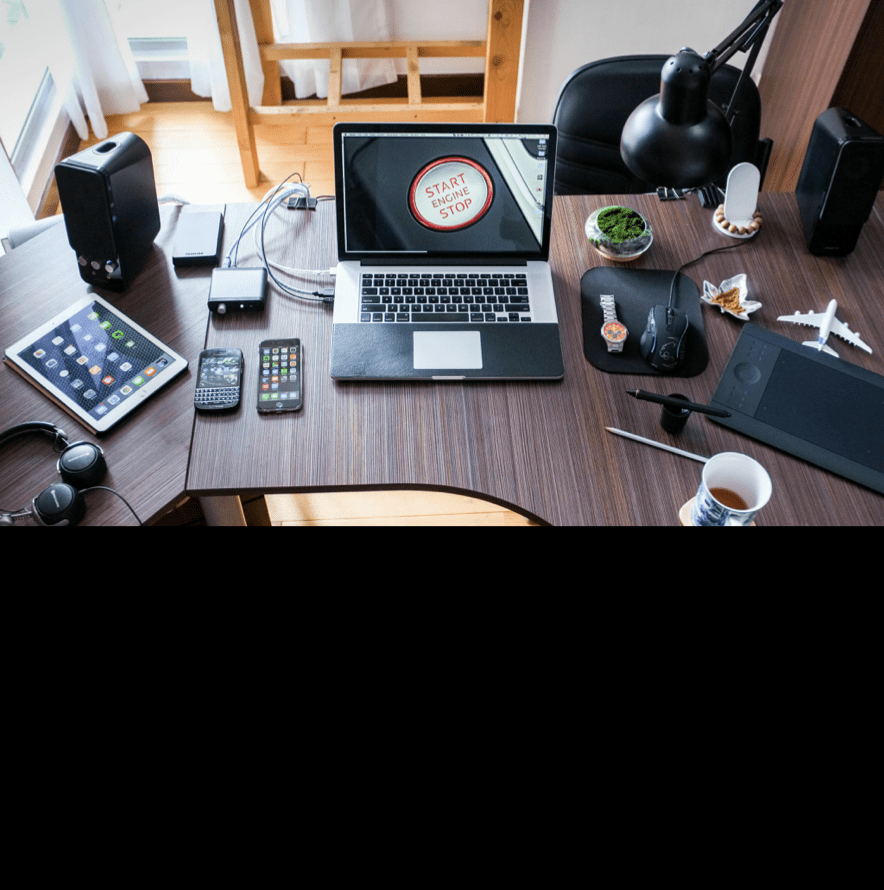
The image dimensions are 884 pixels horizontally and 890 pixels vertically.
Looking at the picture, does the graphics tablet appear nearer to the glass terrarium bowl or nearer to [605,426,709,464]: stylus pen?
[605,426,709,464]: stylus pen

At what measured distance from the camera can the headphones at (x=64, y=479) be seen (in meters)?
1.07

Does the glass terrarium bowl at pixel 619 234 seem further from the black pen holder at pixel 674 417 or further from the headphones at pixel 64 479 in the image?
the headphones at pixel 64 479

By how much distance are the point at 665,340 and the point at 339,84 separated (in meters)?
1.93

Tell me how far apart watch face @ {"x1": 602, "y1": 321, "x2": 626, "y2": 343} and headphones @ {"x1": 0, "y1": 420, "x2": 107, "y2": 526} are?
81 centimetres

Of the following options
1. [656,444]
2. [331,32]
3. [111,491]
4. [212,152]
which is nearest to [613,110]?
[656,444]

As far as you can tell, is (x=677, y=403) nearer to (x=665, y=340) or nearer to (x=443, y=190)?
(x=665, y=340)

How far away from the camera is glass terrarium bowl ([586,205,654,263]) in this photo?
1.46 metres

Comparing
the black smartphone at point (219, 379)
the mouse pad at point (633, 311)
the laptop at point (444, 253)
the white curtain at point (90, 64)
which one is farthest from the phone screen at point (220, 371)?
the white curtain at point (90, 64)

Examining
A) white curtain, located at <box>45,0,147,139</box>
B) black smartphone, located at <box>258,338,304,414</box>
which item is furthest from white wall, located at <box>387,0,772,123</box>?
black smartphone, located at <box>258,338,304,414</box>

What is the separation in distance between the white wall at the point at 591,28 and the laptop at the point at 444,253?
1.55 meters

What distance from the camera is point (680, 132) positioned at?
115 cm

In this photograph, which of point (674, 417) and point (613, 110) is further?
point (613, 110)
